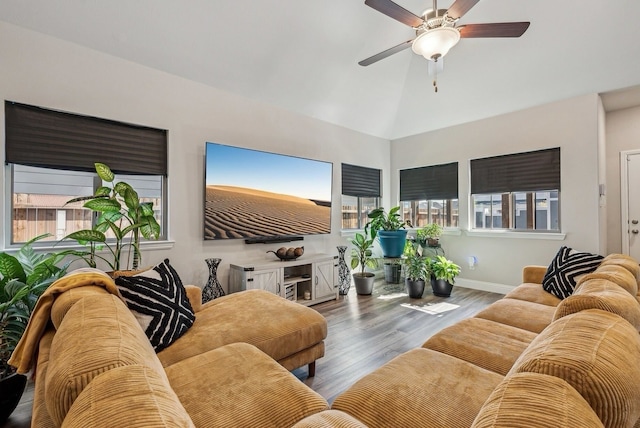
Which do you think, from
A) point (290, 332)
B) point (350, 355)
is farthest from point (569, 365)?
point (350, 355)

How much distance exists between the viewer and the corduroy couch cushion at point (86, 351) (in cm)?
66

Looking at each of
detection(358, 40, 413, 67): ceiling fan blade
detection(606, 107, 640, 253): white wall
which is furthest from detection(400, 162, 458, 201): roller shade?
detection(358, 40, 413, 67): ceiling fan blade

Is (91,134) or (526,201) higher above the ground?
(91,134)

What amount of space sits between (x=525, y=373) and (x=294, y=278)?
121 inches

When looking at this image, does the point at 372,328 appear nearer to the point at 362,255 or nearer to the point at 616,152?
the point at 362,255

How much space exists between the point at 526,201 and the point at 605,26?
2055 mm

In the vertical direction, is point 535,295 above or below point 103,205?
below

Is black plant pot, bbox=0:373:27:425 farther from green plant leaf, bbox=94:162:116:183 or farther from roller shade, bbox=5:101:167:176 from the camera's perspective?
roller shade, bbox=5:101:167:176

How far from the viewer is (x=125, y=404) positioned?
1.88ft

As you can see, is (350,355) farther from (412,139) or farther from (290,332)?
(412,139)

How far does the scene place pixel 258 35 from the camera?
303cm

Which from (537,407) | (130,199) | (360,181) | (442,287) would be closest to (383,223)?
(360,181)

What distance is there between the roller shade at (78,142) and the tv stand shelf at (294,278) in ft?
4.43

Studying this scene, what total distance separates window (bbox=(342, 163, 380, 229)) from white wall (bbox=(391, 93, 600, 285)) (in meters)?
0.80
